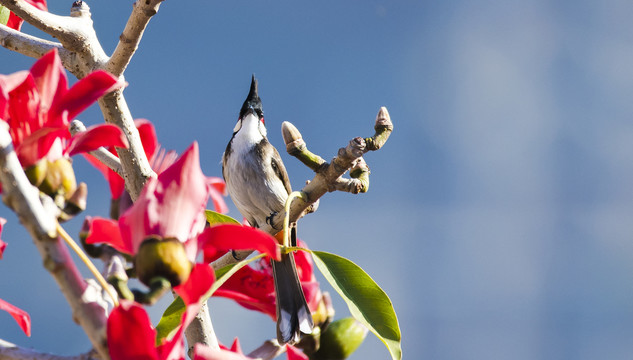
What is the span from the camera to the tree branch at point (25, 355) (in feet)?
2.57

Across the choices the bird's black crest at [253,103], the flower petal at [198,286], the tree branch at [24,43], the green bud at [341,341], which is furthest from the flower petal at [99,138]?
the bird's black crest at [253,103]

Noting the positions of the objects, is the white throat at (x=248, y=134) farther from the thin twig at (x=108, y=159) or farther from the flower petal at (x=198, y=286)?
the flower petal at (x=198, y=286)

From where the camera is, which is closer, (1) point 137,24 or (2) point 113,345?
(2) point 113,345

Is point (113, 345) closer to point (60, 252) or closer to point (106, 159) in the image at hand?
point (60, 252)

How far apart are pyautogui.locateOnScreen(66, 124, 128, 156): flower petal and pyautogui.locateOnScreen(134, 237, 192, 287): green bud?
0.18 meters

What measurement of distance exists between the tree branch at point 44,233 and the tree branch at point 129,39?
72 cm

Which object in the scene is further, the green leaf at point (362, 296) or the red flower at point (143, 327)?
the green leaf at point (362, 296)

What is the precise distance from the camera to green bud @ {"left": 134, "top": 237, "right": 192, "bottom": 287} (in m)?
0.74

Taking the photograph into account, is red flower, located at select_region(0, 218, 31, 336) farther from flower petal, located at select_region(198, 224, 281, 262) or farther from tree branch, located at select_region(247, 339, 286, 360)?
tree branch, located at select_region(247, 339, 286, 360)

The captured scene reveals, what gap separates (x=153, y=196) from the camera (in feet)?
2.56

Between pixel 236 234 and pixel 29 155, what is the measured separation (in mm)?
321

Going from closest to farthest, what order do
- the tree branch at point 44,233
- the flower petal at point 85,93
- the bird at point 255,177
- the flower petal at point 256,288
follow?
the tree branch at point 44,233 → the flower petal at point 85,93 → the flower petal at point 256,288 → the bird at point 255,177

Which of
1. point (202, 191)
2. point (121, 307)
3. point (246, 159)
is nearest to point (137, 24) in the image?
point (202, 191)

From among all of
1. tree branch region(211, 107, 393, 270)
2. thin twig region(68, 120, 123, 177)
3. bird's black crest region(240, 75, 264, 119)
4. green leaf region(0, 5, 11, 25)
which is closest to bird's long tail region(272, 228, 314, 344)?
tree branch region(211, 107, 393, 270)
